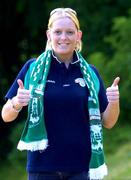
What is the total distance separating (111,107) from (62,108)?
0.41 meters

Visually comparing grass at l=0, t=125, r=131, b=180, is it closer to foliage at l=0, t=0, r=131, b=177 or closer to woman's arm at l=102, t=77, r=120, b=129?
foliage at l=0, t=0, r=131, b=177

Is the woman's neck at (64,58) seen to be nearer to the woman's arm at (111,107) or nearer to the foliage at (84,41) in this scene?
the woman's arm at (111,107)

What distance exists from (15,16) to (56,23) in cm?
2044

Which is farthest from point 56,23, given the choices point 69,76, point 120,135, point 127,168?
point 120,135

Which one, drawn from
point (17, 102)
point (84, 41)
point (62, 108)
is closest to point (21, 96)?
point (17, 102)

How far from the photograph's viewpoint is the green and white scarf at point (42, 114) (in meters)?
Answer: 4.74

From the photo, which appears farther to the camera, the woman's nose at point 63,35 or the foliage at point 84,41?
the foliage at point 84,41

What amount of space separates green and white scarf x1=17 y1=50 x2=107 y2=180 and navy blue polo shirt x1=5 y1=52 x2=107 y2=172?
37mm

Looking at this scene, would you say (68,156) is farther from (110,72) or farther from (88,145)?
(110,72)

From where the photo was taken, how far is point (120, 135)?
16484 mm

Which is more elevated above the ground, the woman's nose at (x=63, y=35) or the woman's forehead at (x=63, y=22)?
the woman's forehead at (x=63, y=22)

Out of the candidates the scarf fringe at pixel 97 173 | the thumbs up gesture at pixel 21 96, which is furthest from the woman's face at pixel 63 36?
the scarf fringe at pixel 97 173

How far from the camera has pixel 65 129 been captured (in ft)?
15.6

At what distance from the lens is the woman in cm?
475
